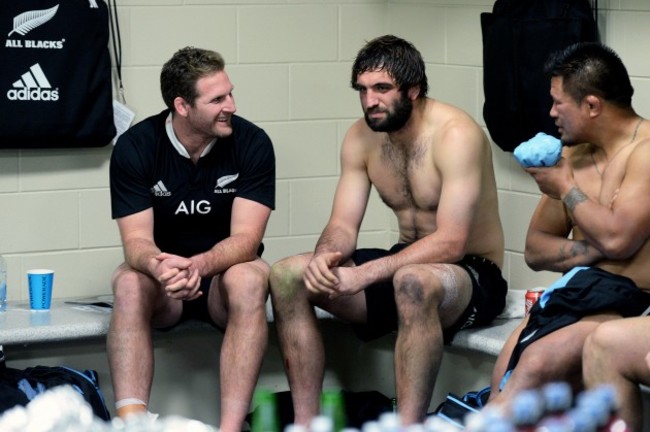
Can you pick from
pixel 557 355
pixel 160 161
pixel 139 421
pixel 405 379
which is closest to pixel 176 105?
pixel 160 161

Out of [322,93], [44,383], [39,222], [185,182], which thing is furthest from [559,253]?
[39,222]

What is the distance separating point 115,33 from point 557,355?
2.15m

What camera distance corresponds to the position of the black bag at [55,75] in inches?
175

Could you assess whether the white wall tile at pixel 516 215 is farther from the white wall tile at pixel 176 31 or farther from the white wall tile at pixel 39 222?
the white wall tile at pixel 39 222

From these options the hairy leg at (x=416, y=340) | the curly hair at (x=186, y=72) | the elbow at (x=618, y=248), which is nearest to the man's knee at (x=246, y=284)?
the hairy leg at (x=416, y=340)

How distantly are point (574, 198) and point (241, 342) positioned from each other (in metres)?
1.07

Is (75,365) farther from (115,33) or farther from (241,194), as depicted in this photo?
(115,33)

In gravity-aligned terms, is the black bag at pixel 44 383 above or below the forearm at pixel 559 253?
below

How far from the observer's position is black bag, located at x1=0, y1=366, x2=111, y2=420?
3760mm

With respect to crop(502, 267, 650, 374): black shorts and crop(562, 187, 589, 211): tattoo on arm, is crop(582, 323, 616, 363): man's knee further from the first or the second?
crop(562, 187, 589, 211): tattoo on arm

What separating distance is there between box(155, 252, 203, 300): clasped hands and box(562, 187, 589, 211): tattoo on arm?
111cm

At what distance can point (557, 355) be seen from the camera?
10.8 feet

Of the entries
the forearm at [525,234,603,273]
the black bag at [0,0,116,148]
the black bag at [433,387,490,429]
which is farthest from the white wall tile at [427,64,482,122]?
Result: the black bag at [433,387,490,429]

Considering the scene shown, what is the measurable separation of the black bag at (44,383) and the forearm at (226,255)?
0.50 meters
